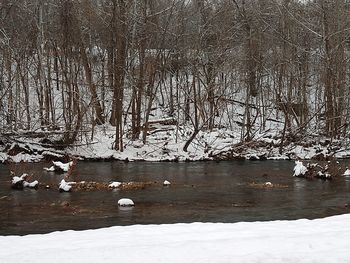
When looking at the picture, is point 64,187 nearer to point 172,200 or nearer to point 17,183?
point 17,183

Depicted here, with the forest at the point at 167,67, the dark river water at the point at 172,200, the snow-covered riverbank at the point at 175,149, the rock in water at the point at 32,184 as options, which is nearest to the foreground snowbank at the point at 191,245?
the dark river water at the point at 172,200

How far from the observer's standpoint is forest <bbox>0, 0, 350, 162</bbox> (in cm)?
2453

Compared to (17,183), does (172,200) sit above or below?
below

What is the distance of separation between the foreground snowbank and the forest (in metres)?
15.1

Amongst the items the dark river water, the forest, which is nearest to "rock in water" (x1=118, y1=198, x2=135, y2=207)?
the dark river water

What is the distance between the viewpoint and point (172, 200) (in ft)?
43.8

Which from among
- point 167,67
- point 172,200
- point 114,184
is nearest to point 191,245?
point 172,200

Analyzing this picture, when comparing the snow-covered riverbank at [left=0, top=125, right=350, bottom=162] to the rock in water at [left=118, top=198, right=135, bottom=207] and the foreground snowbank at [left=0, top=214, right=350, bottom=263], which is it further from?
the foreground snowbank at [left=0, top=214, right=350, bottom=263]

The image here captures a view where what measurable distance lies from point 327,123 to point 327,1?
669 centimetres

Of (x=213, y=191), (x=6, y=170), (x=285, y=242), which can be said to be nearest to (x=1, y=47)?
(x=6, y=170)

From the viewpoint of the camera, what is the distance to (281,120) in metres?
31.3

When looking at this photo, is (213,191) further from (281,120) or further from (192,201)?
(281,120)

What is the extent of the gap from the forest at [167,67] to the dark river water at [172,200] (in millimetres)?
5589

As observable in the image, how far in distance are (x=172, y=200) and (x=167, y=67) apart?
2102 centimetres
